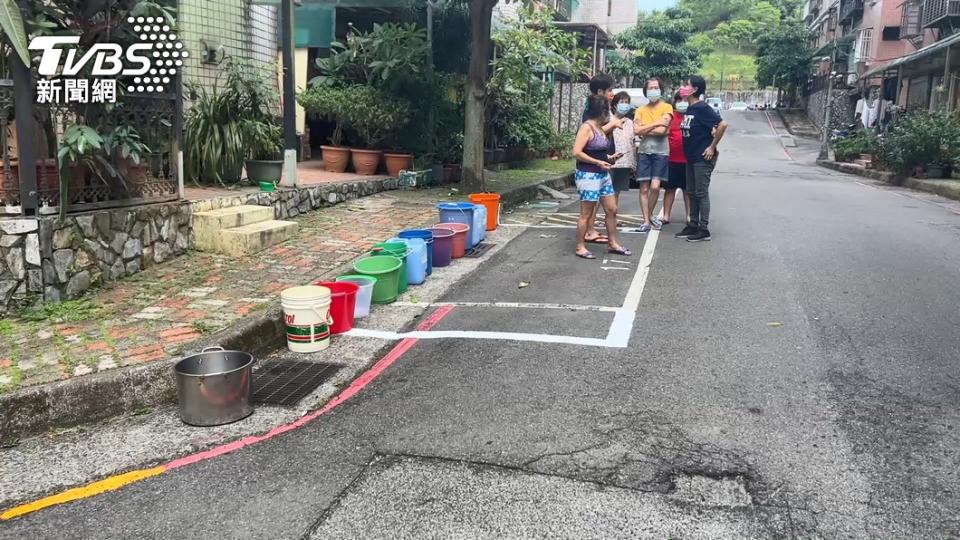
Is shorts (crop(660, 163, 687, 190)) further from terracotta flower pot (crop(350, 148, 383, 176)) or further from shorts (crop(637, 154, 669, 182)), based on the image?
terracotta flower pot (crop(350, 148, 383, 176))

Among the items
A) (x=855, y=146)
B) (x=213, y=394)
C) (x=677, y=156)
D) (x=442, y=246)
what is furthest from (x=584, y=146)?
(x=855, y=146)

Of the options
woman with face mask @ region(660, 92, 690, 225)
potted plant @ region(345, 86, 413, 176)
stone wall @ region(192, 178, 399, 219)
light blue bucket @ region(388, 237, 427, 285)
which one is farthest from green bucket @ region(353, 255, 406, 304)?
potted plant @ region(345, 86, 413, 176)

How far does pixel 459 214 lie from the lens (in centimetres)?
844

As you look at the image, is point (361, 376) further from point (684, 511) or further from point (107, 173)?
point (107, 173)

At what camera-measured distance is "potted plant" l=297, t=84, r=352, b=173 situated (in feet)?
40.2

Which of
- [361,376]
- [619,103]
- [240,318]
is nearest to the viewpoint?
[361,376]

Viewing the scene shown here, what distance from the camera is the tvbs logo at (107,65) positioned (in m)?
5.65

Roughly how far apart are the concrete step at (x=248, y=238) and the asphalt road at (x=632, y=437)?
2245mm

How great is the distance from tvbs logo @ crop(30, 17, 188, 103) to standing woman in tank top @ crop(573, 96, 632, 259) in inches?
154

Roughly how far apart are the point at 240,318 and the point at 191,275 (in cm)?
158

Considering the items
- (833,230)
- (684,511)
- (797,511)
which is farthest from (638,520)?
(833,230)

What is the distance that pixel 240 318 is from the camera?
17.5ft

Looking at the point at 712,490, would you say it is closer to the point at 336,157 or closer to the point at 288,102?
the point at 288,102

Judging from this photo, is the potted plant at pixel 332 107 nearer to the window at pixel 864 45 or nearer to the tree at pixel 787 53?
the window at pixel 864 45
